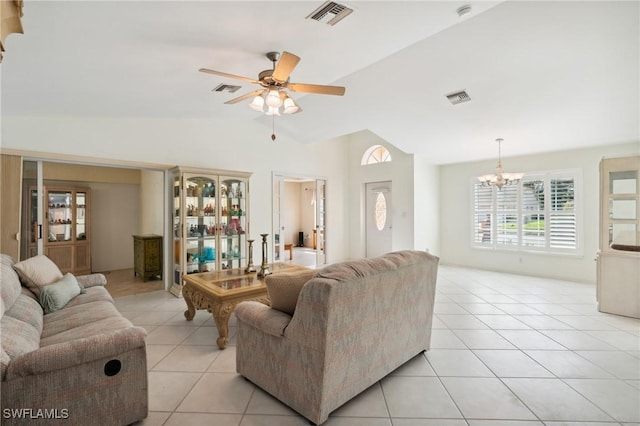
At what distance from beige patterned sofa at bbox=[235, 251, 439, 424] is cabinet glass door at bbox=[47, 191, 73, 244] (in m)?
5.80

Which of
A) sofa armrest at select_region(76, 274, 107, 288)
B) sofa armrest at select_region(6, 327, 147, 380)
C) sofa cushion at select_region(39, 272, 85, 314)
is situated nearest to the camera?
sofa armrest at select_region(6, 327, 147, 380)

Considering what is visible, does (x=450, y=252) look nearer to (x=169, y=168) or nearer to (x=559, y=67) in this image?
(x=559, y=67)

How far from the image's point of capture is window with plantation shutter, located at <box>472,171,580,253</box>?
5.63 meters

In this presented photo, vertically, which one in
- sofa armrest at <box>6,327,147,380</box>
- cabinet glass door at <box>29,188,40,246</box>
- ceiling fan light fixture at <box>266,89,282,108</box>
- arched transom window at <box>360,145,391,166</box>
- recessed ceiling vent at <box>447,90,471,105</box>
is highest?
recessed ceiling vent at <box>447,90,471,105</box>

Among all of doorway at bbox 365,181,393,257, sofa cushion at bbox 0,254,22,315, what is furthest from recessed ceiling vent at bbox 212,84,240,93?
doorway at bbox 365,181,393,257

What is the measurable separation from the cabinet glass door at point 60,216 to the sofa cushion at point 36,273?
3740 millimetres

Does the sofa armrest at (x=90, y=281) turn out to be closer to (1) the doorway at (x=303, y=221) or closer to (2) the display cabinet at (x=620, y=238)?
(1) the doorway at (x=303, y=221)

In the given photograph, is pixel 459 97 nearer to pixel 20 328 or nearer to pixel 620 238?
pixel 620 238

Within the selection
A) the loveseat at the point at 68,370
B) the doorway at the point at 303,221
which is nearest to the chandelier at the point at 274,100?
the loveseat at the point at 68,370

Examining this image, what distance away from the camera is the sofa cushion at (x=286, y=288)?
199 cm

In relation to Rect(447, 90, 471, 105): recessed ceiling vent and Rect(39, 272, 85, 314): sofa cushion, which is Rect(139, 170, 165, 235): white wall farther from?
Rect(447, 90, 471, 105): recessed ceiling vent

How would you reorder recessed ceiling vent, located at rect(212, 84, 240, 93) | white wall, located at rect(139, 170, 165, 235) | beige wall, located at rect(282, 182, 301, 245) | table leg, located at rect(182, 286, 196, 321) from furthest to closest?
beige wall, located at rect(282, 182, 301, 245) < white wall, located at rect(139, 170, 165, 235) < recessed ceiling vent, located at rect(212, 84, 240, 93) < table leg, located at rect(182, 286, 196, 321)

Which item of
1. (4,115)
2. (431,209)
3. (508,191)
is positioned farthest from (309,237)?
(4,115)

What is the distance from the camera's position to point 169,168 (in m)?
4.92
